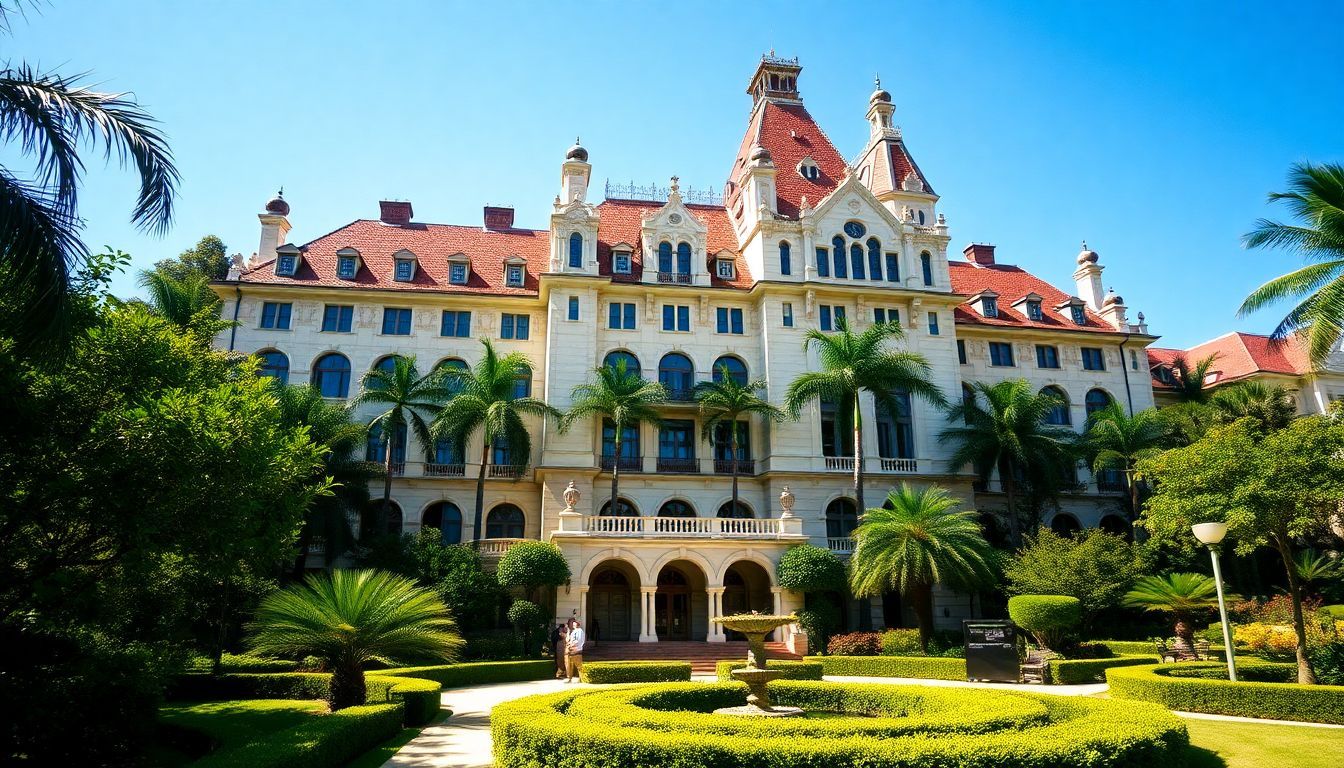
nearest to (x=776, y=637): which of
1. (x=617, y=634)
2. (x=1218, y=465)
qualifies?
(x=617, y=634)

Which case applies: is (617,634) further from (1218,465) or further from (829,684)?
(1218,465)

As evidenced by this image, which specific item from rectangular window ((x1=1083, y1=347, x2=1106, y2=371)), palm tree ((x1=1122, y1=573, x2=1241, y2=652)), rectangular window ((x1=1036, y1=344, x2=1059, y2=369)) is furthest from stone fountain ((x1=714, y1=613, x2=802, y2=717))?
rectangular window ((x1=1083, y1=347, x2=1106, y2=371))

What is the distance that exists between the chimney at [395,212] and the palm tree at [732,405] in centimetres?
2218

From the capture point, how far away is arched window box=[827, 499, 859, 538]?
41.2 m

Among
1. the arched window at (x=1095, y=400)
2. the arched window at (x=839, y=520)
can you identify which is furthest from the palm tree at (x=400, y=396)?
the arched window at (x=1095, y=400)

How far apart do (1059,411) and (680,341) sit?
73.7 feet

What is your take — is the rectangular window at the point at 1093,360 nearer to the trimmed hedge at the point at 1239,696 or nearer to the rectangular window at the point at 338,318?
the trimmed hedge at the point at 1239,696

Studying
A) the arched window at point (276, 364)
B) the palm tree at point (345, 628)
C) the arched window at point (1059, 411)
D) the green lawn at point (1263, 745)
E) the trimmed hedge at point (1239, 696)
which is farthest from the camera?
the arched window at point (1059, 411)

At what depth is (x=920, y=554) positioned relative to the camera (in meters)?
31.0

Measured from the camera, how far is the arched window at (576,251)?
1687 inches

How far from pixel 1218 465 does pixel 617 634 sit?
83.1ft

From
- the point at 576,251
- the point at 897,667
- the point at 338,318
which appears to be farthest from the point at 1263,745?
the point at 338,318

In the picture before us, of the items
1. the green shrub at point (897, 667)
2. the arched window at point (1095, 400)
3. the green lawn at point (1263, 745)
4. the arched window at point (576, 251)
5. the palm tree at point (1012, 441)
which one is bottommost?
the green lawn at point (1263, 745)

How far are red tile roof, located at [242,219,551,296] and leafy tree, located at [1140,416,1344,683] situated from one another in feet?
100
